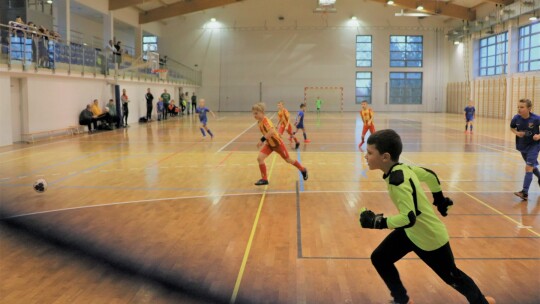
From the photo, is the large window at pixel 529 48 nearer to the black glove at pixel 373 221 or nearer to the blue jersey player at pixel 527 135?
the blue jersey player at pixel 527 135

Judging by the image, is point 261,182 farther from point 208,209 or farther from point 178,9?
point 178,9

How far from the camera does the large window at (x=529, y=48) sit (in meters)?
36.6

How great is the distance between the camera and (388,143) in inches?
167

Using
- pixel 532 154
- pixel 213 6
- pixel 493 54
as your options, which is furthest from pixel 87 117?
pixel 493 54

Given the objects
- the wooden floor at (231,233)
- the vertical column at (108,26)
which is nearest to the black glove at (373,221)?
the wooden floor at (231,233)

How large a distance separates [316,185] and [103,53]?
21.6 metres

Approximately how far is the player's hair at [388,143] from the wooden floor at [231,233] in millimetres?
1833

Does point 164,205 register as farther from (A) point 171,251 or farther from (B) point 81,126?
(B) point 81,126

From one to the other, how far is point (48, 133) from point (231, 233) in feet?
62.8

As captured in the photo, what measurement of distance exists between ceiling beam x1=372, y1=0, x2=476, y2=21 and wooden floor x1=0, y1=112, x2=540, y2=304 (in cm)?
2902

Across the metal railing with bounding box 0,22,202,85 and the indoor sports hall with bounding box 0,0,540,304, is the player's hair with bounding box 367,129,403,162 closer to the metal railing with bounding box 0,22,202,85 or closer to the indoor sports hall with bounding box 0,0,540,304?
the indoor sports hall with bounding box 0,0,540,304

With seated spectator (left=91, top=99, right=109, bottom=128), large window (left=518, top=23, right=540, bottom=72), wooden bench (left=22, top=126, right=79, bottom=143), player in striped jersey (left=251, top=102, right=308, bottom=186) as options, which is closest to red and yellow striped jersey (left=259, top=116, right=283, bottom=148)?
player in striped jersey (left=251, top=102, right=308, bottom=186)

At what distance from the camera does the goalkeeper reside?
4.10 meters

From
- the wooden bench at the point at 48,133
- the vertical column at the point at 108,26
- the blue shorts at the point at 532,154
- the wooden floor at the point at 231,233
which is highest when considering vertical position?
the vertical column at the point at 108,26
